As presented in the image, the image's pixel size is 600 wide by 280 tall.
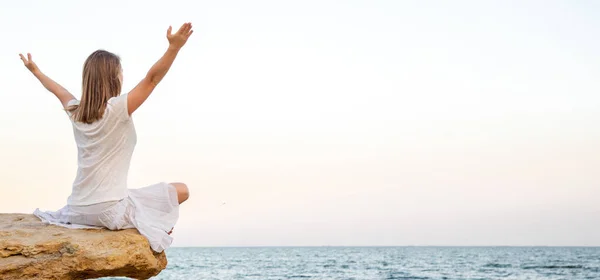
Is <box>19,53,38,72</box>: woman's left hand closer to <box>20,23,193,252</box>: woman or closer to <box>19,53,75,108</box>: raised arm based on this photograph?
<box>19,53,75,108</box>: raised arm

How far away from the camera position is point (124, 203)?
581 cm

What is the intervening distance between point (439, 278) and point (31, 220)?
3724cm

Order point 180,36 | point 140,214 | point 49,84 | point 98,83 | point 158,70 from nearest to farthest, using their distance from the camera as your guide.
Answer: point 180,36
point 158,70
point 98,83
point 140,214
point 49,84

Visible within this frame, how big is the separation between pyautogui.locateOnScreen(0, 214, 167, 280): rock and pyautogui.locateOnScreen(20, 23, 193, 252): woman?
0.21 metres

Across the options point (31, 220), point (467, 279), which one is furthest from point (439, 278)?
point (31, 220)

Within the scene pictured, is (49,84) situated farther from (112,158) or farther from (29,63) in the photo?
(112,158)

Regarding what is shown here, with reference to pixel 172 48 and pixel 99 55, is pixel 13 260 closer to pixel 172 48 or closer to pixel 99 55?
pixel 99 55

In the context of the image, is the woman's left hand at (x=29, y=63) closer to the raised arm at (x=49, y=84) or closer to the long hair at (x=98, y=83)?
the raised arm at (x=49, y=84)

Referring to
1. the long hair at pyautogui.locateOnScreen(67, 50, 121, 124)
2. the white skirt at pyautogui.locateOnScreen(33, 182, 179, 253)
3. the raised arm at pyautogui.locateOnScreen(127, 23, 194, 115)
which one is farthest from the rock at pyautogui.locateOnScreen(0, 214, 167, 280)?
the raised arm at pyautogui.locateOnScreen(127, 23, 194, 115)

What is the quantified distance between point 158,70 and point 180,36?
366 millimetres

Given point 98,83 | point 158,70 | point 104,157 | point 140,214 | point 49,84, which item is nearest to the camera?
point 158,70

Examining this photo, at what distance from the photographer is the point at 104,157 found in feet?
18.5

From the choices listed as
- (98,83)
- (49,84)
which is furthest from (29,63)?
(98,83)

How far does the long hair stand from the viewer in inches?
214
